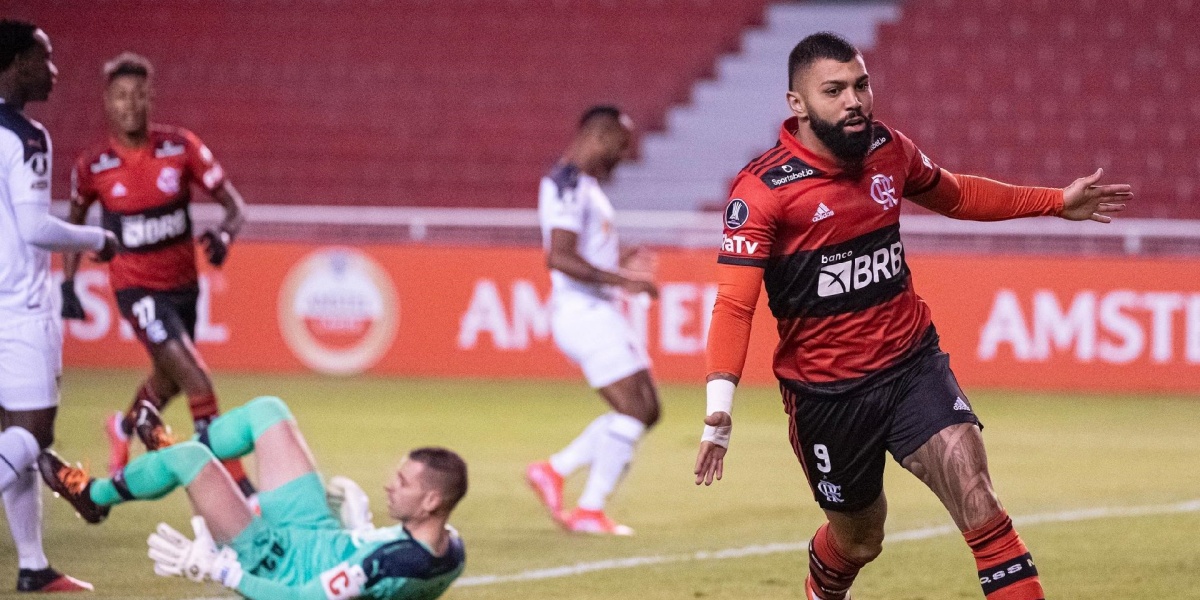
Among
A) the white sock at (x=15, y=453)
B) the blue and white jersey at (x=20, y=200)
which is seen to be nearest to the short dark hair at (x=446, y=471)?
the white sock at (x=15, y=453)

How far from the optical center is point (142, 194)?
9109 mm

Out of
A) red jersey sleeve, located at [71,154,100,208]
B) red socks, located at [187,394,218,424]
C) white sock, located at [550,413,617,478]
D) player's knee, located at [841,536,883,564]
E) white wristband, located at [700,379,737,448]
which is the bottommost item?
white sock, located at [550,413,617,478]

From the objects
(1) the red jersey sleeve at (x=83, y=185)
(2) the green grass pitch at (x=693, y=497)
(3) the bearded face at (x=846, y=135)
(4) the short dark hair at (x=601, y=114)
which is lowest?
(2) the green grass pitch at (x=693, y=497)

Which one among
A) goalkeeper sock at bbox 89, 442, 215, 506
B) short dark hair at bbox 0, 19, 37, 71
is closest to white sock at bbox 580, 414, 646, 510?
goalkeeper sock at bbox 89, 442, 215, 506

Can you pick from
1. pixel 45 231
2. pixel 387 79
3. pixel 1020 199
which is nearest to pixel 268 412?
pixel 45 231

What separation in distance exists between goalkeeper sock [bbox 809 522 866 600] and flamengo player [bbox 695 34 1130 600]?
151 millimetres

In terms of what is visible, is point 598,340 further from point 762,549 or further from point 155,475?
point 155,475

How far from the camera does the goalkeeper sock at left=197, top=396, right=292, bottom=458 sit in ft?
19.7

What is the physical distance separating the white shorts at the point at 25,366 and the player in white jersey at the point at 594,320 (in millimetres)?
2934

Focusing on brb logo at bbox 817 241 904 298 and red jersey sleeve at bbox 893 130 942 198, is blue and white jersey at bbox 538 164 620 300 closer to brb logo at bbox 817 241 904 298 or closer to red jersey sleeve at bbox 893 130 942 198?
red jersey sleeve at bbox 893 130 942 198

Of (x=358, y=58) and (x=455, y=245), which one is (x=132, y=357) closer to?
(x=455, y=245)

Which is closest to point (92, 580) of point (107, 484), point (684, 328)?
point (107, 484)

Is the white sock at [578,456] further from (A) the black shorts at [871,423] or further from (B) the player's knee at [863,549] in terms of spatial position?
(A) the black shorts at [871,423]

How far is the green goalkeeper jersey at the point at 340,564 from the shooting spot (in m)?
5.19
